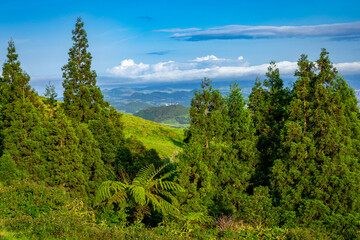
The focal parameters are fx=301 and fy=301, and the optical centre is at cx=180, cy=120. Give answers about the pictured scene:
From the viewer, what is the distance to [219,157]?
19.8 m

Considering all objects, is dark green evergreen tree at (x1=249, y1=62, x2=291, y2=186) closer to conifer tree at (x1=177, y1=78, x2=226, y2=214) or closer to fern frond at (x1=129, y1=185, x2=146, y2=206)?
conifer tree at (x1=177, y1=78, x2=226, y2=214)

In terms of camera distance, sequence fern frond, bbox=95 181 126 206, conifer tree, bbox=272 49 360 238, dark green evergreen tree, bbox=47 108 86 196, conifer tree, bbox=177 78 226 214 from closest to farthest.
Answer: fern frond, bbox=95 181 126 206, conifer tree, bbox=177 78 226 214, conifer tree, bbox=272 49 360 238, dark green evergreen tree, bbox=47 108 86 196

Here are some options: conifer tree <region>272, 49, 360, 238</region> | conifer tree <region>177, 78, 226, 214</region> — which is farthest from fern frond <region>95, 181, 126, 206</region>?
conifer tree <region>272, 49, 360, 238</region>

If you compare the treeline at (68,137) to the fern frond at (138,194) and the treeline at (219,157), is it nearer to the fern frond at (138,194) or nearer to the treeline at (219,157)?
the treeline at (219,157)

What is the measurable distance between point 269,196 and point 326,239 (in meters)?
5.18

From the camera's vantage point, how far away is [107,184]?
14.7 metres

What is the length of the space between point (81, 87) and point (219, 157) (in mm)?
12660

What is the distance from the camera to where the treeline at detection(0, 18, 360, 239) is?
51.8 ft

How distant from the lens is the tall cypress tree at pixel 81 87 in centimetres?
2423

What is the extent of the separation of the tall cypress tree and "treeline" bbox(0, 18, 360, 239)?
98mm

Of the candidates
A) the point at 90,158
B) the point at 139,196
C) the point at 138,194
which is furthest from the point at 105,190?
the point at 90,158

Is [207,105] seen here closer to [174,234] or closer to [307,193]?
[307,193]

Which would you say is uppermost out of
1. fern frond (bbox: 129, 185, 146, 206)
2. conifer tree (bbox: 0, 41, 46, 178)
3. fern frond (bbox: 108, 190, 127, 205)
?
conifer tree (bbox: 0, 41, 46, 178)

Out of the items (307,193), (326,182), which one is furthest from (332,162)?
(307,193)
